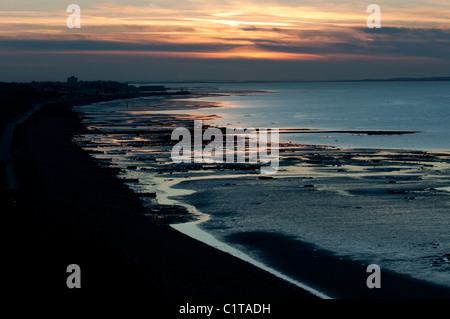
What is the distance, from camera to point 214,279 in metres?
13.6

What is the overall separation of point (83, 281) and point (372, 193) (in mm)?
16642

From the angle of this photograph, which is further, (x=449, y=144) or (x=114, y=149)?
(x=449, y=144)

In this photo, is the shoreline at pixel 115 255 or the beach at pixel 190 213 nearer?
the shoreline at pixel 115 255

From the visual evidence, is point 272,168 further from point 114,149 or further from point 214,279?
point 214,279

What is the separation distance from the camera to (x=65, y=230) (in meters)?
15.6

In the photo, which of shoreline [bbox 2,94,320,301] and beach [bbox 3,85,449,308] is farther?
beach [bbox 3,85,449,308]

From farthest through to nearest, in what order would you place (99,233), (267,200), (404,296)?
(267,200) < (99,233) < (404,296)

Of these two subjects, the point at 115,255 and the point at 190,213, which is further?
the point at 190,213

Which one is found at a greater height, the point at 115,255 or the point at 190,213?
the point at 115,255

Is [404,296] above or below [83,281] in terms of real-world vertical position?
below
